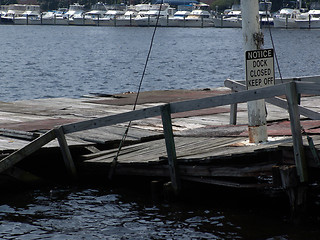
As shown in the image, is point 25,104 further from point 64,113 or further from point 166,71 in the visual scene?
point 166,71

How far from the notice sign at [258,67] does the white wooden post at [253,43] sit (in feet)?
0.72

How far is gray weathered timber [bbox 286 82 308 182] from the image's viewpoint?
33.9 ft

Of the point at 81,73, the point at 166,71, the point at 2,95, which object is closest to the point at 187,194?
the point at 2,95

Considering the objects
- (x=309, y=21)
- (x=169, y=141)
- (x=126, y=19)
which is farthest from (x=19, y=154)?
Answer: (x=126, y=19)

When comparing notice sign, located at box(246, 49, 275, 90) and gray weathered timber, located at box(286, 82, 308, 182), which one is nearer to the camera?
gray weathered timber, located at box(286, 82, 308, 182)

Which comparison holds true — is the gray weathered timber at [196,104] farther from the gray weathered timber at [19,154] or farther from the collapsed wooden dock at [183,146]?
the gray weathered timber at [19,154]

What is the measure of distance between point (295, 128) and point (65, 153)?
5.10 metres

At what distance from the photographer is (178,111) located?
11578 mm

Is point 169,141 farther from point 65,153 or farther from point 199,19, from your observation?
point 199,19

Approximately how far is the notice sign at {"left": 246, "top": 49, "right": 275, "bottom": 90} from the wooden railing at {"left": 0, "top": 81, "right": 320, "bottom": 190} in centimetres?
120

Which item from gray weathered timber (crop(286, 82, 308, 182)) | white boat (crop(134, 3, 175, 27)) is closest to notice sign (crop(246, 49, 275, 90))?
gray weathered timber (crop(286, 82, 308, 182))

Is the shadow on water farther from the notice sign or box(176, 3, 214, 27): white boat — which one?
box(176, 3, 214, 27): white boat

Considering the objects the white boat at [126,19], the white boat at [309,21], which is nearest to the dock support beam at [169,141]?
the white boat at [309,21]

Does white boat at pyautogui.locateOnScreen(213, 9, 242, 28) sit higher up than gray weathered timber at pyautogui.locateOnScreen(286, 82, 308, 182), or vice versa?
gray weathered timber at pyautogui.locateOnScreen(286, 82, 308, 182)
